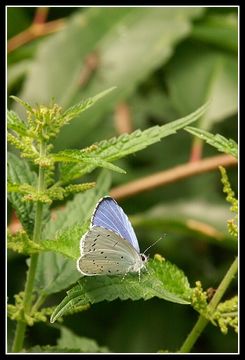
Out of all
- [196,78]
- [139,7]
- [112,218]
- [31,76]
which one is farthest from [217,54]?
[112,218]

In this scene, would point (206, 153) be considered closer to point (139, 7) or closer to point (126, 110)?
point (126, 110)

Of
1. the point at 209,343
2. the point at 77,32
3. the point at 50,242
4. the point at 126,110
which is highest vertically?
the point at 77,32

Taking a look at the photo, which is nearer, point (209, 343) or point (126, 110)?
point (209, 343)

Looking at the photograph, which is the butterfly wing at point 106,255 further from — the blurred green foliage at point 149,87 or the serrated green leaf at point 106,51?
the serrated green leaf at point 106,51

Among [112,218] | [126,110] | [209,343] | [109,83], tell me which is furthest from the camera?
[126,110]

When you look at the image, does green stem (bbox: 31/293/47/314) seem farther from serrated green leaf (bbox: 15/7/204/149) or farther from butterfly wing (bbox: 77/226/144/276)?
serrated green leaf (bbox: 15/7/204/149)

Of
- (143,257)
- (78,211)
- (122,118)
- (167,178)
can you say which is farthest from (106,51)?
(143,257)

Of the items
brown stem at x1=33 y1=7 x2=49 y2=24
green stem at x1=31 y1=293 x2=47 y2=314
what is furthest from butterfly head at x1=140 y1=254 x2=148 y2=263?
brown stem at x1=33 y1=7 x2=49 y2=24
